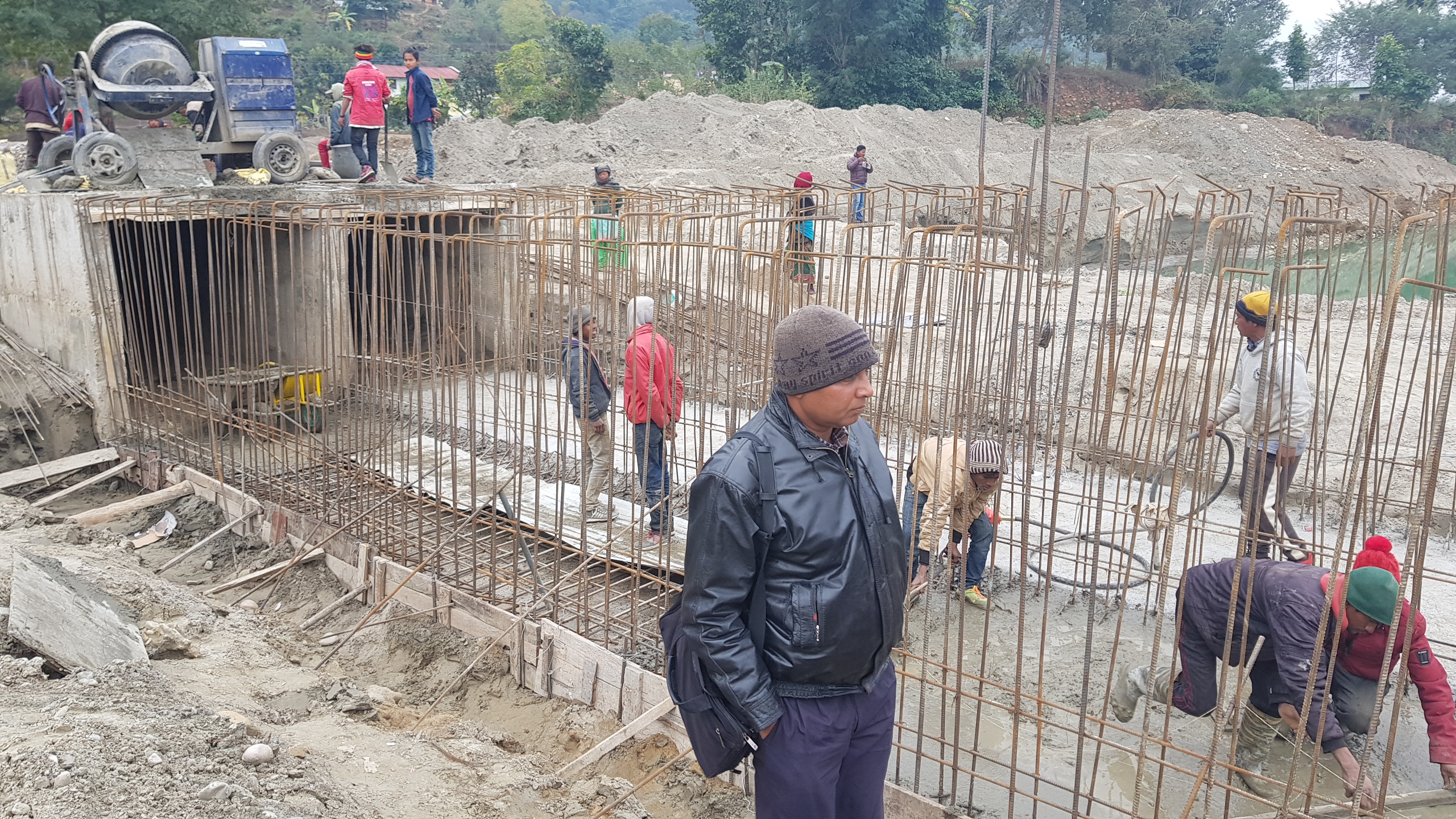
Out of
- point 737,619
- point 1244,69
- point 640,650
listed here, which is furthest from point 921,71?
point 737,619

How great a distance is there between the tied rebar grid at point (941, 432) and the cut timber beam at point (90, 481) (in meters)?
0.18

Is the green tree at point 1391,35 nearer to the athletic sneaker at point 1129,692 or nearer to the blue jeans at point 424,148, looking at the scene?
the blue jeans at point 424,148

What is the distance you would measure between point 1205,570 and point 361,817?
3152mm

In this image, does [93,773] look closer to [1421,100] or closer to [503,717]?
[503,717]

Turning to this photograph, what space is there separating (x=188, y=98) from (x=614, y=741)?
9.39m

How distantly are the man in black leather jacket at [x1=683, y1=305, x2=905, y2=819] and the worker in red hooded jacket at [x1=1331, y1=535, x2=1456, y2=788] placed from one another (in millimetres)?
1871

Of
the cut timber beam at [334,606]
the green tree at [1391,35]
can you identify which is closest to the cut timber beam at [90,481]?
the cut timber beam at [334,606]

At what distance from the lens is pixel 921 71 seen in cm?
3209

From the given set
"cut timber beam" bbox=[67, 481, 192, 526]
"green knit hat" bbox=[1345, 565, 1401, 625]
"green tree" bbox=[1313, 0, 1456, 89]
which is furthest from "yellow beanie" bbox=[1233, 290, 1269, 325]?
"green tree" bbox=[1313, 0, 1456, 89]

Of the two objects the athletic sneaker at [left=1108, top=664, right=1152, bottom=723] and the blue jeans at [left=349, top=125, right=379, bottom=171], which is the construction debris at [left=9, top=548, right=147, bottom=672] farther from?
the blue jeans at [left=349, top=125, right=379, bottom=171]

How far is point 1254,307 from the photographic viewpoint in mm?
4996

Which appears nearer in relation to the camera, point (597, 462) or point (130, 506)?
point (597, 462)

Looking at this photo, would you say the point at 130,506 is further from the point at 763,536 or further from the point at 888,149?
the point at 888,149

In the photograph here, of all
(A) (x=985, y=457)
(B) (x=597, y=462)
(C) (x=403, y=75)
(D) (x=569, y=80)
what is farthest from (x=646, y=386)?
(C) (x=403, y=75)
